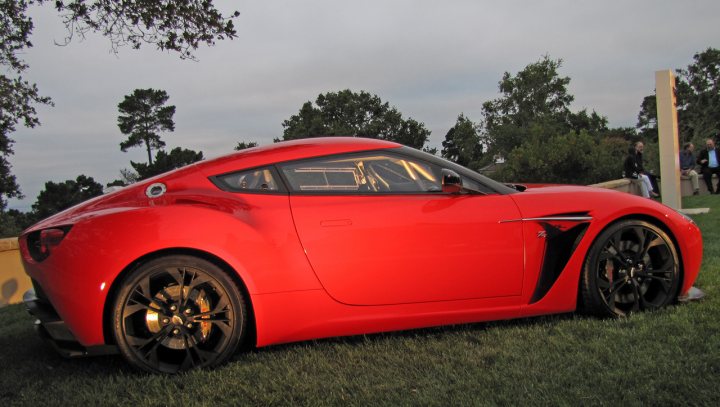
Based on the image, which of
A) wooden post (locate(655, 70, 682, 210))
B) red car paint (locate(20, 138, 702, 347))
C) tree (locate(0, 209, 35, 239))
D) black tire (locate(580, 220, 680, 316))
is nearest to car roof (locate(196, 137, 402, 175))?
red car paint (locate(20, 138, 702, 347))

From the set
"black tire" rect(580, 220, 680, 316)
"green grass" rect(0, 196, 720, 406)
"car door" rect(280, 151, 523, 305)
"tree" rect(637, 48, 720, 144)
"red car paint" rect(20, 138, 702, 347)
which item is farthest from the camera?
"tree" rect(637, 48, 720, 144)

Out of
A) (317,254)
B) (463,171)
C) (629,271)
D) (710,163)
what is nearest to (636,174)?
(710,163)

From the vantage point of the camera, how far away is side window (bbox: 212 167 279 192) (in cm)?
307

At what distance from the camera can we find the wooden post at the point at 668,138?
30.3 feet

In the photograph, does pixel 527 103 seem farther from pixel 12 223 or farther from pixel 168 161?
pixel 12 223

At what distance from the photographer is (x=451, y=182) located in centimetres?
317

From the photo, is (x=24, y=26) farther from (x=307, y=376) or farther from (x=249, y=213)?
(x=307, y=376)

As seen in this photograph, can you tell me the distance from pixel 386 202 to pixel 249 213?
32.0 inches

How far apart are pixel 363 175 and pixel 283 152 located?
522 millimetres

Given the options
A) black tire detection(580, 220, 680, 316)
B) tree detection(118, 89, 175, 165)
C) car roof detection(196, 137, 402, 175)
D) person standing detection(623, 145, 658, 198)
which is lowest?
black tire detection(580, 220, 680, 316)

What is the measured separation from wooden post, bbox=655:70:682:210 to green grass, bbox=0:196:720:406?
22.0 ft

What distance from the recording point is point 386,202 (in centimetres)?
310

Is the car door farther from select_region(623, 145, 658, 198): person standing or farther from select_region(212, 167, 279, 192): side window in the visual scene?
select_region(623, 145, 658, 198): person standing

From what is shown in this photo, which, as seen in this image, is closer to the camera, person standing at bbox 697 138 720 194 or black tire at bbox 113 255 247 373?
black tire at bbox 113 255 247 373
